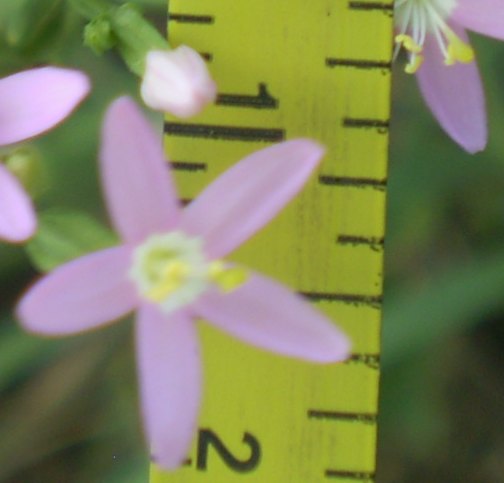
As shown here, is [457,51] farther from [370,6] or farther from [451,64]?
[370,6]

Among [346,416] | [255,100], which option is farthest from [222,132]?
[346,416]

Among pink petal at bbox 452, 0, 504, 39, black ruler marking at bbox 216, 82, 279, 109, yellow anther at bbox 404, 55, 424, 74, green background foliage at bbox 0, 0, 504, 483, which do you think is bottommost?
green background foliage at bbox 0, 0, 504, 483

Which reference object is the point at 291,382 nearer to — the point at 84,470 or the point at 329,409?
the point at 329,409

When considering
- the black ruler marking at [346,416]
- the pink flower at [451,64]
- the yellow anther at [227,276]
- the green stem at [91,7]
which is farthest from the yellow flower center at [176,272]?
the pink flower at [451,64]

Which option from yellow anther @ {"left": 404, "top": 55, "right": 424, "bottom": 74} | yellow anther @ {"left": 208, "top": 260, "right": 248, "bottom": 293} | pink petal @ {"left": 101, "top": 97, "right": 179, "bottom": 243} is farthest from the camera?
yellow anther @ {"left": 404, "top": 55, "right": 424, "bottom": 74}

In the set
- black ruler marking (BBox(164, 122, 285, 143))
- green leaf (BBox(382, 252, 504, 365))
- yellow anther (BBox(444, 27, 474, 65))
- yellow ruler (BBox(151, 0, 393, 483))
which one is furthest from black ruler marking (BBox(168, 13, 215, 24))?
green leaf (BBox(382, 252, 504, 365))

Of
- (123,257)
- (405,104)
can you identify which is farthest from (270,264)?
(405,104)

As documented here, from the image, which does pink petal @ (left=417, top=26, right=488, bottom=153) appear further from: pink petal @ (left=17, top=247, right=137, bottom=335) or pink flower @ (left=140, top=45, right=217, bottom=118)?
pink petal @ (left=17, top=247, right=137, bottom=335)
